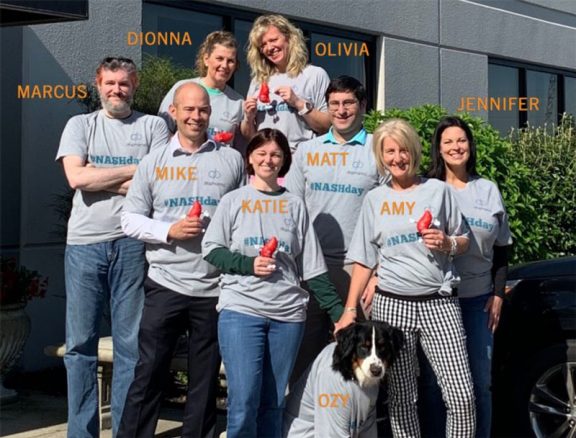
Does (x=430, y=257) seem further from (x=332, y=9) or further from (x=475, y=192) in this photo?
(x=332, y=9)

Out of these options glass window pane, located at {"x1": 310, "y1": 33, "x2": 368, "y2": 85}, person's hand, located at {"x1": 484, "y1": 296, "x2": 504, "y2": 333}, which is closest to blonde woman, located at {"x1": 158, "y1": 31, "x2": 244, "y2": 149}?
person's hand, located at {"x1": 484, "y1": 296, "x2": 504, "y2": 333}

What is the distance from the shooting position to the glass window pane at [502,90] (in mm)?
14055

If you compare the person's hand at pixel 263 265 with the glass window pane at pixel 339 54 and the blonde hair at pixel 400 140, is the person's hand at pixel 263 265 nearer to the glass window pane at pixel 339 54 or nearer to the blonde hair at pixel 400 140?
the blonde hair at pixel 400 140

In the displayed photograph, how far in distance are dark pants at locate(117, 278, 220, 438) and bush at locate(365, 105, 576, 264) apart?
3.10m

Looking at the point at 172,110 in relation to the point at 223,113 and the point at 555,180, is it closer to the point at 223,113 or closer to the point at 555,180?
the point at 223,113

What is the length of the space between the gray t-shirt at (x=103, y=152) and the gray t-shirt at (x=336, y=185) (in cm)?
87

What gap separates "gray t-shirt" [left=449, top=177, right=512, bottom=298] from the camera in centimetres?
540

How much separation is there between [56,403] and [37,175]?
1963 millimetres

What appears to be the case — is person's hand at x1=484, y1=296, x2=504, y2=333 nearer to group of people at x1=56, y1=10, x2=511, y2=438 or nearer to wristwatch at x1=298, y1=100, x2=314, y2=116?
group of people at x1=56, y1=10, x2=511, y2=438

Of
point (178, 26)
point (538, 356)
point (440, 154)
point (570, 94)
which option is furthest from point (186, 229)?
point (570, 94)

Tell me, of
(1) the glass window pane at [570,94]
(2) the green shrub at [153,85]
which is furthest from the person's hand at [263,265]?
(1) the glass window pane at [570,94]

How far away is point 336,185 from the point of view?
5.39 m

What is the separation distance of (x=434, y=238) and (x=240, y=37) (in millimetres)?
5903

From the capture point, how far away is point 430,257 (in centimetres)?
507
